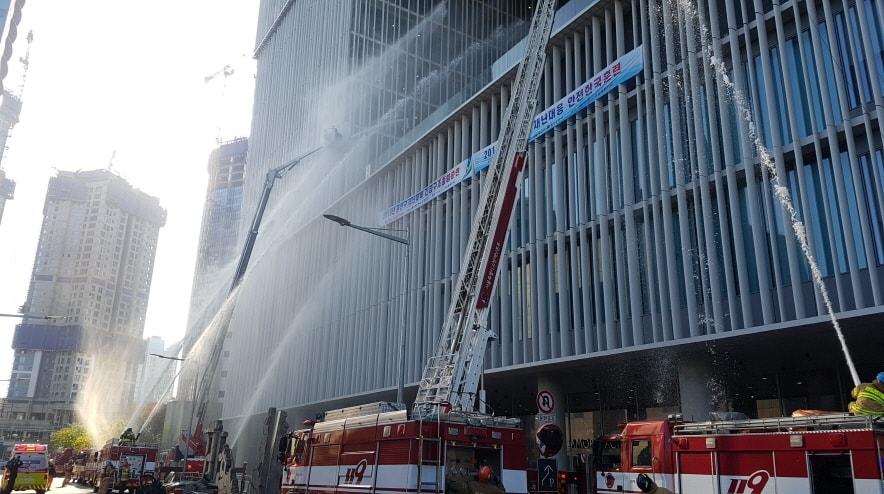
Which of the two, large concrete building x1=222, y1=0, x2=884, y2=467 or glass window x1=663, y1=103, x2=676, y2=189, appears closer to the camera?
large concrete building x1=222, y1=0, x2=884, y2=467

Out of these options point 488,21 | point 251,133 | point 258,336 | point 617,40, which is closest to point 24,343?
point 251,133

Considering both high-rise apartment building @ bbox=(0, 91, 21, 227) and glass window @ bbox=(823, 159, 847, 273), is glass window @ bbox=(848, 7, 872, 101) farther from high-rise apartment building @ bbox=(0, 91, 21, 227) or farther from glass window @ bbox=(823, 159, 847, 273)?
high-rise apartment building @ bbox=(0, 91, 21, 227)

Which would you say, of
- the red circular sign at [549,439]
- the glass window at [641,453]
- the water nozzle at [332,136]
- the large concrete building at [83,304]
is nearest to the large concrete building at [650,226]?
the glass window at [641,453]

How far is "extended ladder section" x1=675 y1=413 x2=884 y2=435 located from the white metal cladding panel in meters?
7.11

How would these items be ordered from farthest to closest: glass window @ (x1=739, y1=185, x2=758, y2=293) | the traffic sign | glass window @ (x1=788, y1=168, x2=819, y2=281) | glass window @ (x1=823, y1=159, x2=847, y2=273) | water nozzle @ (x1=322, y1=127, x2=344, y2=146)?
water nozzle @ (x1=322, y1=127, x2=344, y2=146) → glass window @ (x1=739, y1=185, x2=758, y2=293) → glass window @ (x1=788, y1=168, x2=819, y2=281) → glass window @ (x1=823, y1=159, x2=847, y2=273) → the traffic sign

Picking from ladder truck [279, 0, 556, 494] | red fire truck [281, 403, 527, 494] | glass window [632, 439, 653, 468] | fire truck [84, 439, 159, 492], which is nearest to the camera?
red fire truck [281, 403, 527, 494]

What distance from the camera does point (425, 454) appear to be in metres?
11.9

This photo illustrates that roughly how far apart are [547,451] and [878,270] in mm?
10495

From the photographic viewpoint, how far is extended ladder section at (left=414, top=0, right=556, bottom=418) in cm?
1427

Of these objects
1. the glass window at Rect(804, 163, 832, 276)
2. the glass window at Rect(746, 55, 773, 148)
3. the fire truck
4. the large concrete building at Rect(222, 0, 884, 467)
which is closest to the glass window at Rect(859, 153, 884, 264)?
the large concrete building at Rect(222, 0, 884, 467)

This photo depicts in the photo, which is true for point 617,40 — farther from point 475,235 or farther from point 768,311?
point 475,235

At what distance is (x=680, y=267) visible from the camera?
2158 cm

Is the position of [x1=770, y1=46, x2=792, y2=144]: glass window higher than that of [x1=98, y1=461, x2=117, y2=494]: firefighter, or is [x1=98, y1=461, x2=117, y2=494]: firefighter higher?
[x1=770, y1=46, x2=792, y2=144]: glass window

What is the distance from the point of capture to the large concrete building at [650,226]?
18359 mm
